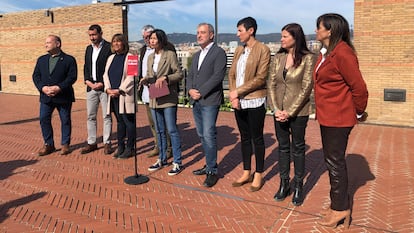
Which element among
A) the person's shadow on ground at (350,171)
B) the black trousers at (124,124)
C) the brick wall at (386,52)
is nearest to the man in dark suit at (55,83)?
the black trousers at (124,124)

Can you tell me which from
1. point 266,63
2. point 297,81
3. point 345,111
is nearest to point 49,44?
point 266,63

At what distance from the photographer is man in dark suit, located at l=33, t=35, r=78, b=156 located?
6.22 meters

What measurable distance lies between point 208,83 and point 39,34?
16.3 metres

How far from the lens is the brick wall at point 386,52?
9375 mm

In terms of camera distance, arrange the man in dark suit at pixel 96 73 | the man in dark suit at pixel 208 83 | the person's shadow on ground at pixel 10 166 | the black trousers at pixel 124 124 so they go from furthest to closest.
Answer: the man in dark suit at pixel 96 73, the black trousers at pixel 124 124, the person's shadow on ground at pixel 10 166, the man in dark suit at pixel 208 83

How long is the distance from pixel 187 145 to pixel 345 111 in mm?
4432

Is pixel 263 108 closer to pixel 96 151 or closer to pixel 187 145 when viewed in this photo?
pixel 187 145

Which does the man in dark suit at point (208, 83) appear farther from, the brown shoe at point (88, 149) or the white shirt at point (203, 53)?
the brown shoe at point (88, 149)

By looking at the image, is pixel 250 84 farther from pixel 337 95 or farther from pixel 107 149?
pixel 107 149

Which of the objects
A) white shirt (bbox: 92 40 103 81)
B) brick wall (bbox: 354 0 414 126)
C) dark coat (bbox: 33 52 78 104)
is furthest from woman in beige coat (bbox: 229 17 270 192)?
brick wall (bbox: 354 0 414 126)

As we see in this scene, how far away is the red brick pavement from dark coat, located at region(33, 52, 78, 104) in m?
1.05

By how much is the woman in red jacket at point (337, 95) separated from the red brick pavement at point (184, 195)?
0.52m

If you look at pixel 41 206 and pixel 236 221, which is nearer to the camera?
pixel 236 221

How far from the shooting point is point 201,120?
15.8 feet
